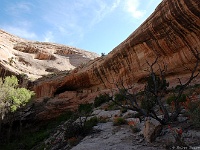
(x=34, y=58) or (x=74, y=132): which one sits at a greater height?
(x=34, y=58)

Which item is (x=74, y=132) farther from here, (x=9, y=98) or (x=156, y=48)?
(x=9, y=98)

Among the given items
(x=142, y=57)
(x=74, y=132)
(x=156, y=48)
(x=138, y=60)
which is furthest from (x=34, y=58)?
(x=74, y=132)

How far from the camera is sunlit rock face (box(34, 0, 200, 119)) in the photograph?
17141 mm

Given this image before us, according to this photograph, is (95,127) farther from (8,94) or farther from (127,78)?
(8,94)

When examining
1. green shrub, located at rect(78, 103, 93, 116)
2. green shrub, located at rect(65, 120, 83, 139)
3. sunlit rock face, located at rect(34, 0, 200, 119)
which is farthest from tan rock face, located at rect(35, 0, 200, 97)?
green shrub, located at rect(65, 120, 83, 139)

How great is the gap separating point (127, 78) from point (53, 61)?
24190 millimetres

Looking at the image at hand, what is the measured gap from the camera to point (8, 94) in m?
24.8

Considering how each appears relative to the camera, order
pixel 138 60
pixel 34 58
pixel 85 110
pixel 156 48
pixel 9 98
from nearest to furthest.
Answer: pixel 156 48 < pixel 85 110 < pixel 138 60 < pixel 9 98 < pixel 34 58

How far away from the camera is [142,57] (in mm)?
22344

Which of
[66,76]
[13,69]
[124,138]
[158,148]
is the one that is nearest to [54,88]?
[66,76]

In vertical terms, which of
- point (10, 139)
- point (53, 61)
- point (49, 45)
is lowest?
point (10, 139)

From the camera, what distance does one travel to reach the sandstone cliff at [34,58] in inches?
1431

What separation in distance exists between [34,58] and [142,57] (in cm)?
2828

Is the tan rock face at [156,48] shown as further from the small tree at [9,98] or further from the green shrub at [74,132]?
the green shrub at [74,132]
